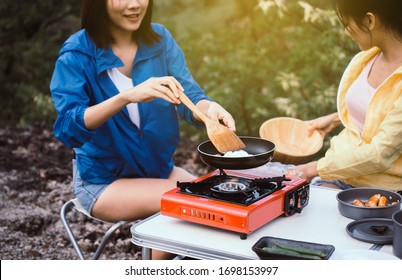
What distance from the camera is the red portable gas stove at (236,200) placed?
1.80 meters

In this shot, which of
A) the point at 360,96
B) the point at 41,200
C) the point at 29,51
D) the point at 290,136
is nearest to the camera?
the point at 360,96

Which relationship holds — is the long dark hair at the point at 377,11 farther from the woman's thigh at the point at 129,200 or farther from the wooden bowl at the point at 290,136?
the woman's thigh at the point at 129,200

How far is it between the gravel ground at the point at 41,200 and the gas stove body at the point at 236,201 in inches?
63.4

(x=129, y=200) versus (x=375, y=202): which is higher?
(x=375, y=202)

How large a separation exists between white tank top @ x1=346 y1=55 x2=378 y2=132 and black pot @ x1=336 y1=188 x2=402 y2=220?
0.50 m

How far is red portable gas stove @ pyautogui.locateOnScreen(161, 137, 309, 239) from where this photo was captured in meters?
1.80

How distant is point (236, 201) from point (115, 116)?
3.06 ft

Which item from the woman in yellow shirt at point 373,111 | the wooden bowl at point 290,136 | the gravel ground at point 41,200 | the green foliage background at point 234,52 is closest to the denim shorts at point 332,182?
the woman in yellow shirt at point 373,111

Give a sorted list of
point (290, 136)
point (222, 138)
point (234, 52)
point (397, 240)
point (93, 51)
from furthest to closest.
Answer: point (234, 52)
point (290, 136)
point (93, 51)
point (222, 138)
point (397, 240)

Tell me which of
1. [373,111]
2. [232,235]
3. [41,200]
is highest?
[373,111]

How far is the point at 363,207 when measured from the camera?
1.90m

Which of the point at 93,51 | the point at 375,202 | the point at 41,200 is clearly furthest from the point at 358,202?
the point at 41,200

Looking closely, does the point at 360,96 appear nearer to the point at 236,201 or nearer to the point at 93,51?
the point at 236,201

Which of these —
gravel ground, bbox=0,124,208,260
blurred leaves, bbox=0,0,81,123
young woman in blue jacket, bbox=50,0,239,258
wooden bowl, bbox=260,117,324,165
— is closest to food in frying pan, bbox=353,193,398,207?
young woman in blue jacket, bbox=50,0,239,258
